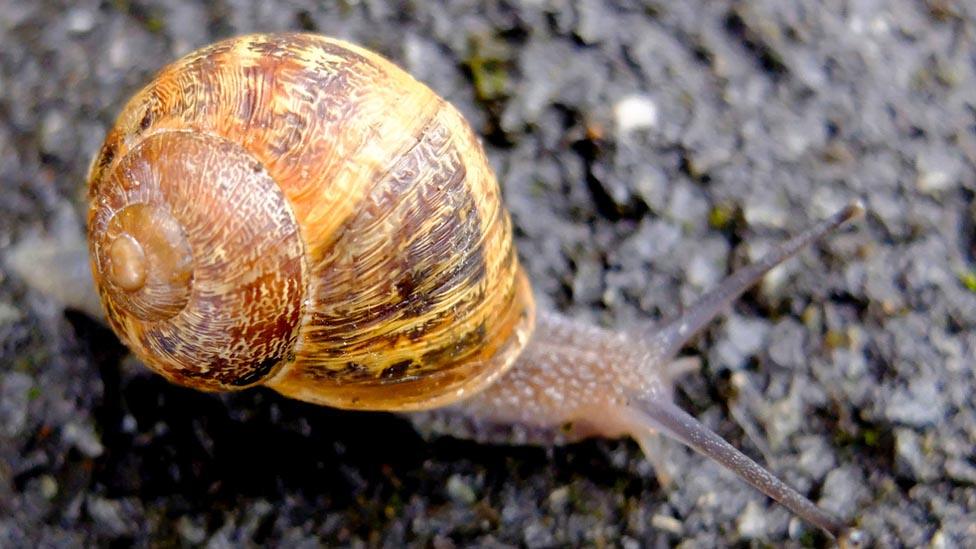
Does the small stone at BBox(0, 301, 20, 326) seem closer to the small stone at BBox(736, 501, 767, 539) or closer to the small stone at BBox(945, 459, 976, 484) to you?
the small stone at BBox(736, 501, 767, 539)

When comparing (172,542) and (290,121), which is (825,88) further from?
(172,542)

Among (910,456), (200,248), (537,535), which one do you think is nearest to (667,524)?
(537,535)

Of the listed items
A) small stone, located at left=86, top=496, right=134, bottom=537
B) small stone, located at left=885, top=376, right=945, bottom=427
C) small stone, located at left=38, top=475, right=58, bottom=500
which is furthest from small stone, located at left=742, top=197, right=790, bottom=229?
small stone, located at left=38, top=475, right=58, bottom=500

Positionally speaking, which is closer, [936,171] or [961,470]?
[961,470]

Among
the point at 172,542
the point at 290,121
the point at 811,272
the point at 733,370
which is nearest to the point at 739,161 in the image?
the point at 811,272

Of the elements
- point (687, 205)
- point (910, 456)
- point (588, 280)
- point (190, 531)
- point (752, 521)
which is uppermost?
point (687, 205)

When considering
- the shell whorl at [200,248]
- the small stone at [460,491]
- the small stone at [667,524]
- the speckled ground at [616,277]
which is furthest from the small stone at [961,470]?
the shell whorl at [200,248]

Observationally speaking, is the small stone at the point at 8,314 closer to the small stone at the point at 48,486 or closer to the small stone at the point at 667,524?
the small stone at the point at 48,486

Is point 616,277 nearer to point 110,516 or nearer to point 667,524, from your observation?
point 667,524
